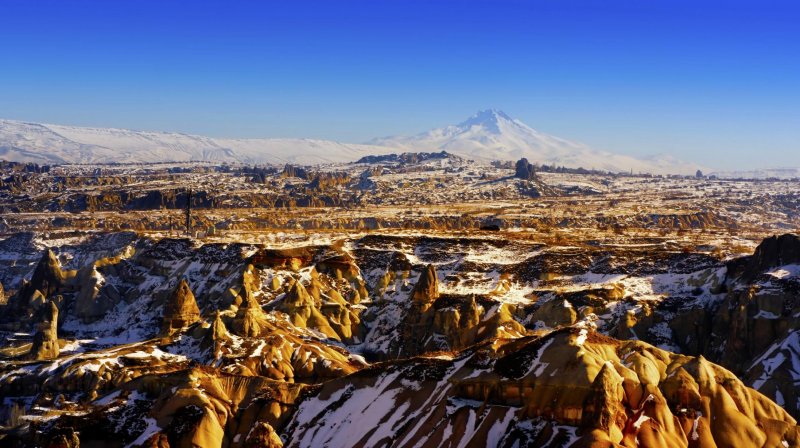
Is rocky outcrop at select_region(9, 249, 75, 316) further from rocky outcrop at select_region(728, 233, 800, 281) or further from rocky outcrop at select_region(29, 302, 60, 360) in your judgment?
rocky outcrop at select_region(728, 233, 800, 281)

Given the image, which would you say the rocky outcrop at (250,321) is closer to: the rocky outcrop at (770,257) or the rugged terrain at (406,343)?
the rugged terrain at (406,343)

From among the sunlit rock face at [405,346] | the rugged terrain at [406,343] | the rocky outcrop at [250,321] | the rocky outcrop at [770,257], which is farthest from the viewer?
the rocky outcrop at [770,257]

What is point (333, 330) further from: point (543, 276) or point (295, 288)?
point (543, 276)

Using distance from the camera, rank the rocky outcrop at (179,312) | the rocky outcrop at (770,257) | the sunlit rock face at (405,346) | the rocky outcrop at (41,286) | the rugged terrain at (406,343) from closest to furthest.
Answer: the sunlit rock face at (405,346) → the rugged terrain at (406,343) → the rocky outcrop at (770,257) → the rocky outcrop at (179,312) → the rocky outcrop at (41,286)

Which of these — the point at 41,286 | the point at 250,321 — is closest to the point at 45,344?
the point at 250,321

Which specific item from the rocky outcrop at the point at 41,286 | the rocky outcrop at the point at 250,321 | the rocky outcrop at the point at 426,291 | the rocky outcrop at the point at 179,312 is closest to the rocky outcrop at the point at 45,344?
the rocky outcrop at the point at 179,312

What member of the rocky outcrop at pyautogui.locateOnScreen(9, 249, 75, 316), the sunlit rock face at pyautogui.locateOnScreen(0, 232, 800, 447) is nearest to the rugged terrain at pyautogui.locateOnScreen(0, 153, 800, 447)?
the sunlit rock face at pyautogui.locateOnScreen(0, 232, 800, 447)

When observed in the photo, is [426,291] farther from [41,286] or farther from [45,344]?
[41,286]

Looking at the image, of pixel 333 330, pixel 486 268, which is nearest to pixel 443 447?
pixel 333 330
